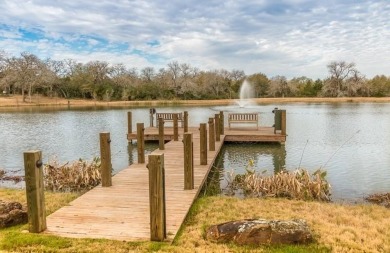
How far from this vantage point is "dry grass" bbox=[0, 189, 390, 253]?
4066mm

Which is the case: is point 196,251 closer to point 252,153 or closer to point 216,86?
point 252,153

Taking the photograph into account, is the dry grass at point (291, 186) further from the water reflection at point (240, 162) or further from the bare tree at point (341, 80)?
the bare tree at point (341, 80)

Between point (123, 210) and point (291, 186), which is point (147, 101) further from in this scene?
point (123, 210)

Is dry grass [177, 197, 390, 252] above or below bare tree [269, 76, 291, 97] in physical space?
below

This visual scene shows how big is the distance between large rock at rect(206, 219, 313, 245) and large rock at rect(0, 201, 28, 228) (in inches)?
114

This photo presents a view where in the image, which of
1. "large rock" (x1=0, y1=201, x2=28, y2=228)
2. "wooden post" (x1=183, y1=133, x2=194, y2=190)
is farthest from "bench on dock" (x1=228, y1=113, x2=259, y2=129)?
"large rock" (x1=0, y1=201, x2=28, y2=228)

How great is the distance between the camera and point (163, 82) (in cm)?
7419

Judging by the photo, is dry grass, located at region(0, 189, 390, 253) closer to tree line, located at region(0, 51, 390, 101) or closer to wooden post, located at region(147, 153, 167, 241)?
wooden post, located at region(147, 153, 167, 241)

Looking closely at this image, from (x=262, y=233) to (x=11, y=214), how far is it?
3.69 metres

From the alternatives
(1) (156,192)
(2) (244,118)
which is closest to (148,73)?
(2) (244,118)

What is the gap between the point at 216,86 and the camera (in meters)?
74.6

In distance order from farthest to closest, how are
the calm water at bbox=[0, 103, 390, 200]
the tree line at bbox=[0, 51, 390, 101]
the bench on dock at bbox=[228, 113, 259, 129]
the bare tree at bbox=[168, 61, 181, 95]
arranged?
the bare tree at bbox=[168, 61, 181, 95], the tree line at bbox=[0, 51, 390, 101], the bench on dock at bbox=[228, 113, 259, 129], the calm water at bbox=[0, 103, 390, 200]

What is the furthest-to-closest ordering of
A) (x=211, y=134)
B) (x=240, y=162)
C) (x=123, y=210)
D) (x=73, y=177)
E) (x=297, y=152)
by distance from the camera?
(x=297, y=152)
(x=240, y=162)
(x=211, y=134)
(x=73, y=177)
(x=123, y=210)

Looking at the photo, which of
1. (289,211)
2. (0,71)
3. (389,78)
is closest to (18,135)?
(289,211)
